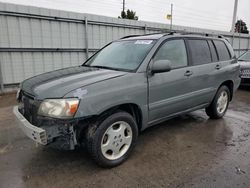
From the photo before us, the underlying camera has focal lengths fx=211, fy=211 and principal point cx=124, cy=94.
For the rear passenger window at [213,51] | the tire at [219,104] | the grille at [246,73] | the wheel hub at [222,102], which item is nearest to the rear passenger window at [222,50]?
the rear passenger window at [213,51]

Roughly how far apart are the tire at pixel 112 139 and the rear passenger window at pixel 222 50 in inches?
108

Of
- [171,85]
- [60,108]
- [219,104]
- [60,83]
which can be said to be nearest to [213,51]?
[219,104]

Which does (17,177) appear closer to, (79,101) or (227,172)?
(79,101)

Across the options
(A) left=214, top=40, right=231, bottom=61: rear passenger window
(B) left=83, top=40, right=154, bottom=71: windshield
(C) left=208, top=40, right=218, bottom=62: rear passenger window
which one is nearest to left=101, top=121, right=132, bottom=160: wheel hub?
(B) left=83, top=40, right=154, bottom=71: windshield

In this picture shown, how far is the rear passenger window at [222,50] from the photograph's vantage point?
175 inches

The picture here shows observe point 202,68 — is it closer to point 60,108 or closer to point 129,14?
point 60,108

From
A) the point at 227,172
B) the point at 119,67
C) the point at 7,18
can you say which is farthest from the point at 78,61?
the point at 227,172

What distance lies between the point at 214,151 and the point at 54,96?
245 centimetres

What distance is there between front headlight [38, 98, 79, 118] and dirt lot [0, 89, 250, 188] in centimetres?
82

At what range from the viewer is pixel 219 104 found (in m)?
4.59

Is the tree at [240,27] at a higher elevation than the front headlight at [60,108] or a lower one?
higher

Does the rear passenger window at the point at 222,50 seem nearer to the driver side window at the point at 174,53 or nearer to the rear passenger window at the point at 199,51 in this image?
the rear passenger window at the point at 199,51

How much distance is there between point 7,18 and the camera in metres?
6.52

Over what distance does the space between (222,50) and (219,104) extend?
117 cm
